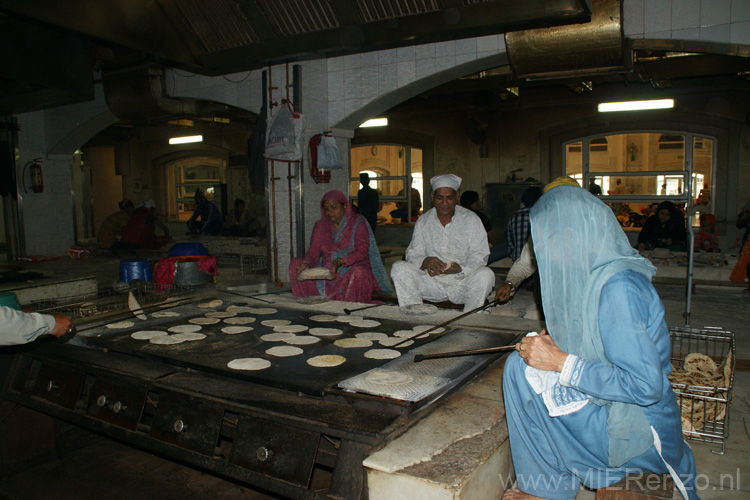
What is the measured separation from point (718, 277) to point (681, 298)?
1.06 meters

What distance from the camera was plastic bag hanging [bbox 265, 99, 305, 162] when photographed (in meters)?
5.38

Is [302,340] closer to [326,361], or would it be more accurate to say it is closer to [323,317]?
[326,361]

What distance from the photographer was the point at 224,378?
1.99 metres

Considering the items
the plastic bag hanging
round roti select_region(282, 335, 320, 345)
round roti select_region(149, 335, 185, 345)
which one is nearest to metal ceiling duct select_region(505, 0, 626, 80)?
the plastic bag hanging

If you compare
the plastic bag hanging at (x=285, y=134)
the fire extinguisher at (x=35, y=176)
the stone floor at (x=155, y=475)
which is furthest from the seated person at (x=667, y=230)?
the fire extinguisher at (x=35, y=176)

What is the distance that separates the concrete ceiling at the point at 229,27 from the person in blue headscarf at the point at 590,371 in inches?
87.4

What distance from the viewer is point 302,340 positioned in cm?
244

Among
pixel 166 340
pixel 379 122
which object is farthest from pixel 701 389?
pixel 379 122

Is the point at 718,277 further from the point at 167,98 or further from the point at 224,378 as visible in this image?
the point at 167,98

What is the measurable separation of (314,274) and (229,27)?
7.16ft

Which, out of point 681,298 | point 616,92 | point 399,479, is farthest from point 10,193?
point 616,92

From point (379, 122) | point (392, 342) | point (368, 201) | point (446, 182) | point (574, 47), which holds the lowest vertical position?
point (392, 342)

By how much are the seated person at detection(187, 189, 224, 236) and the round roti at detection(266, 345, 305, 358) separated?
858cm

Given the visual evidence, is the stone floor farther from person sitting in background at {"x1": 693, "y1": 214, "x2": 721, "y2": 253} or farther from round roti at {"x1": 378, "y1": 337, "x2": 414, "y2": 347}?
person sitting in background at {"x1": 693, "y1": 214, "x2": 721, "y2": 253}
